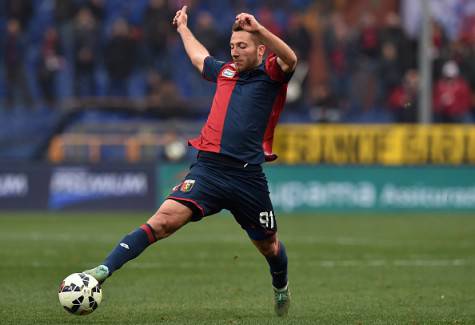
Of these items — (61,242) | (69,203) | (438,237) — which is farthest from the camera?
(69,203)

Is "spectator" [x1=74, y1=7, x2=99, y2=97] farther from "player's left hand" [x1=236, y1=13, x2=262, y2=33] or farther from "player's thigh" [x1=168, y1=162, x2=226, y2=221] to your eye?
"player's left hand" [x1=236, y1=13, x2=262, y2=33]

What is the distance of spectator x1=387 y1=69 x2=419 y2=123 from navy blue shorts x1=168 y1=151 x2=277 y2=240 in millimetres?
18000

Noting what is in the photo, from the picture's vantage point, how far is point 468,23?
28.0 metres

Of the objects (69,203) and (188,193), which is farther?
(69,203)

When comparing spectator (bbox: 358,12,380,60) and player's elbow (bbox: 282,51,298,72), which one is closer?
player's elbow (bbox: 282,51,298,72)

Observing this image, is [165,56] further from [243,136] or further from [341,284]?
[243,136]

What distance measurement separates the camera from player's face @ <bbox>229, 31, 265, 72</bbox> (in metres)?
8.26

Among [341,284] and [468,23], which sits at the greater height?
[468,23]

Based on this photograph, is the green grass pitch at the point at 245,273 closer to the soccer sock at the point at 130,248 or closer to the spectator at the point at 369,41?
the soccer sock at the point at 130,248

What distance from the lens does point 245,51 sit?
8.34 m

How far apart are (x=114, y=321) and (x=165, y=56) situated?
1871 centimetres

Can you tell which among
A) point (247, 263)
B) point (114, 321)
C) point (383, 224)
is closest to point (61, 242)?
point (247, 263)

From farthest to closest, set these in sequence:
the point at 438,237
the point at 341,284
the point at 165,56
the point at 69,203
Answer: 1. the point at 165,56
2. the point at 69,203
3. the point at 438,237
4. the point at 341,284

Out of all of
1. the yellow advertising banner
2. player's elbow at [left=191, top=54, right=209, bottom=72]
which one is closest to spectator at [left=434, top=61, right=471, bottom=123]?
the yellow advertising banner
